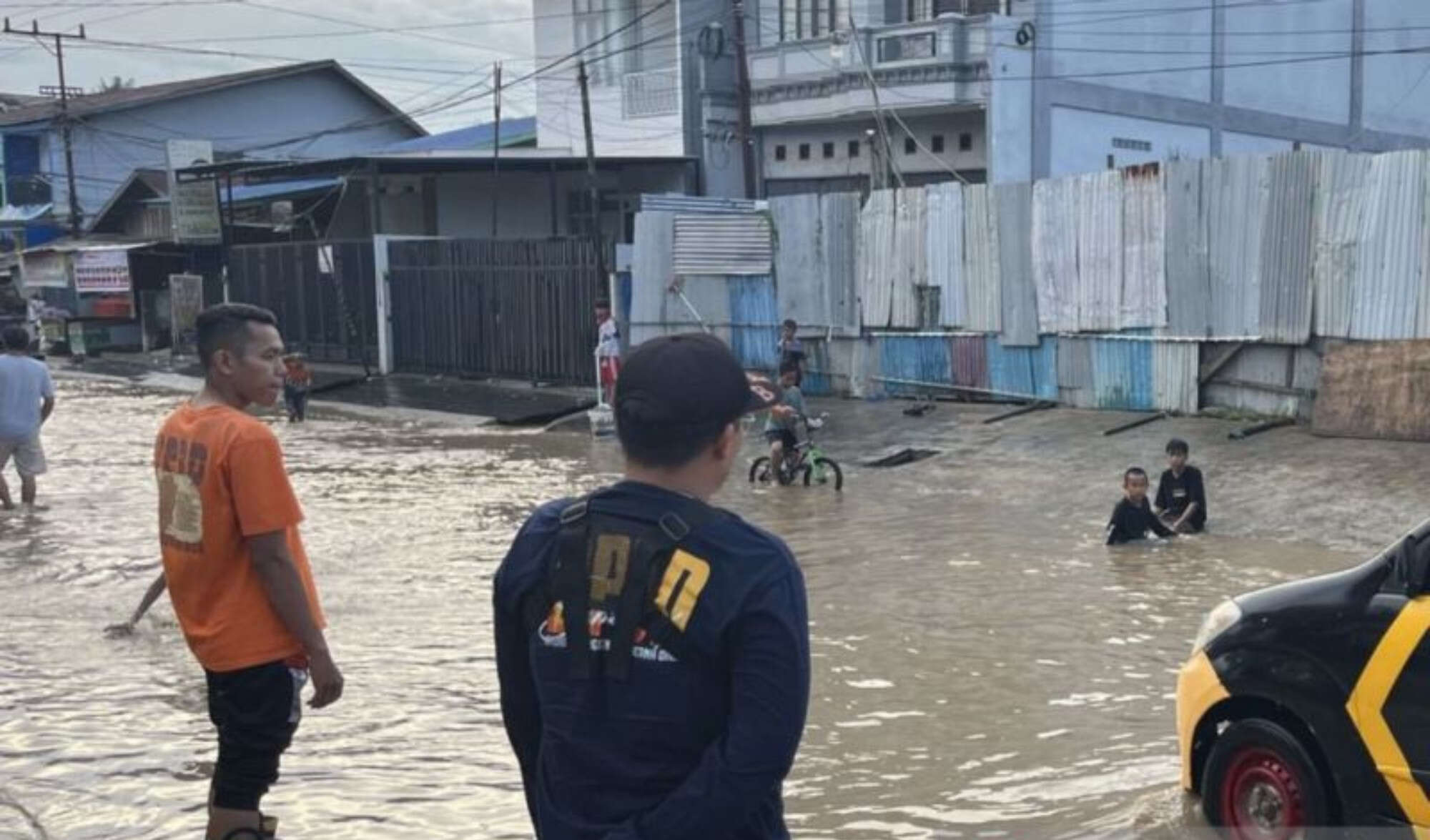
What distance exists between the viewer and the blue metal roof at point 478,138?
37.1 meters

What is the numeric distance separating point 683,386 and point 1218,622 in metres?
3.23

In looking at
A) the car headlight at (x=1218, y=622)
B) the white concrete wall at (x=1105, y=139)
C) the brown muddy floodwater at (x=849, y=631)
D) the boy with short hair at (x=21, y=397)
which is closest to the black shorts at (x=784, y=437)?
the brown muddy floodwater at (x=849, y=631)

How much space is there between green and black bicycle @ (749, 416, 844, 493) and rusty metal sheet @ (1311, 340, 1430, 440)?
4.68 metres

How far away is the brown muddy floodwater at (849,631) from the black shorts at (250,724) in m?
1.23

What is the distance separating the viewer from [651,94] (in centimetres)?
3225

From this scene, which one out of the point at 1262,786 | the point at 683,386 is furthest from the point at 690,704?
the point at 1262,786

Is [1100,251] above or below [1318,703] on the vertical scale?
above

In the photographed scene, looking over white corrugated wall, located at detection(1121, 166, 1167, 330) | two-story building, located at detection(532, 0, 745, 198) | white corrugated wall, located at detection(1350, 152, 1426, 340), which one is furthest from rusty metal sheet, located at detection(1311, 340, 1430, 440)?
two-story building, located at detection(532, 0, 745, 198)

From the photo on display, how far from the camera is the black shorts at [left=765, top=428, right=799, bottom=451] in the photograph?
15.0 metres

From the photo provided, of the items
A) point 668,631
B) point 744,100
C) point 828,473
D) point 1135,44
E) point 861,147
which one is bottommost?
point 828,473

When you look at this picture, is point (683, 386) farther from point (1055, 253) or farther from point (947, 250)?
point (947, 250)

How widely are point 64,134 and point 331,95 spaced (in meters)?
8.86

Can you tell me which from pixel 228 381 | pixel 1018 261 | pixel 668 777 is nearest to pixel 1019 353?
pixel 1018 261

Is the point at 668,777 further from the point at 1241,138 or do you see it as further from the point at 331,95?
the point at 331,95
